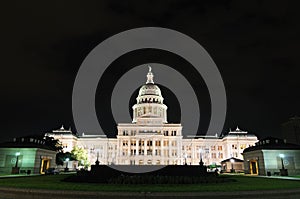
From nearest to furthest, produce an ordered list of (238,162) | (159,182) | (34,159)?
(159,182) → (34,159) → (238,162)

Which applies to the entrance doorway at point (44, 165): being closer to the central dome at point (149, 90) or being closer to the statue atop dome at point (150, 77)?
the central dome at point (149, 90)

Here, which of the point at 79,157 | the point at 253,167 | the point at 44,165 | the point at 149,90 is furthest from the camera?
the point at 149,90

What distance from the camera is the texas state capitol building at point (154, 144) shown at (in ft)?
320

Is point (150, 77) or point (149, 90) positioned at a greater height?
point (150, 77)

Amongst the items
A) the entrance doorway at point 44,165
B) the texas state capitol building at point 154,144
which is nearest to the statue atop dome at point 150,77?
the texas state capitol building at point 154,144

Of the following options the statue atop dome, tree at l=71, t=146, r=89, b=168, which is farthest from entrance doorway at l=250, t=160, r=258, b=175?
the statue atop dome

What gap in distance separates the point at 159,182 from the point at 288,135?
12317cm

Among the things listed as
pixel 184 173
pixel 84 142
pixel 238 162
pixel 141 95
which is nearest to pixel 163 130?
pixel 141 95

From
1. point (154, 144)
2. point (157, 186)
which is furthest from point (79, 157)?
point (157, 186)

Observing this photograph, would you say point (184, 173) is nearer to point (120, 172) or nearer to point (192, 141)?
point (120, 172)

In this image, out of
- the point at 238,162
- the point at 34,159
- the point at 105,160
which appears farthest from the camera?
the point at 105,160

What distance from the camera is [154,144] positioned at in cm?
9881

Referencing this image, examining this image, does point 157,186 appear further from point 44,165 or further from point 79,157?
point 79,157

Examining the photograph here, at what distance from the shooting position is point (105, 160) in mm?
102312
